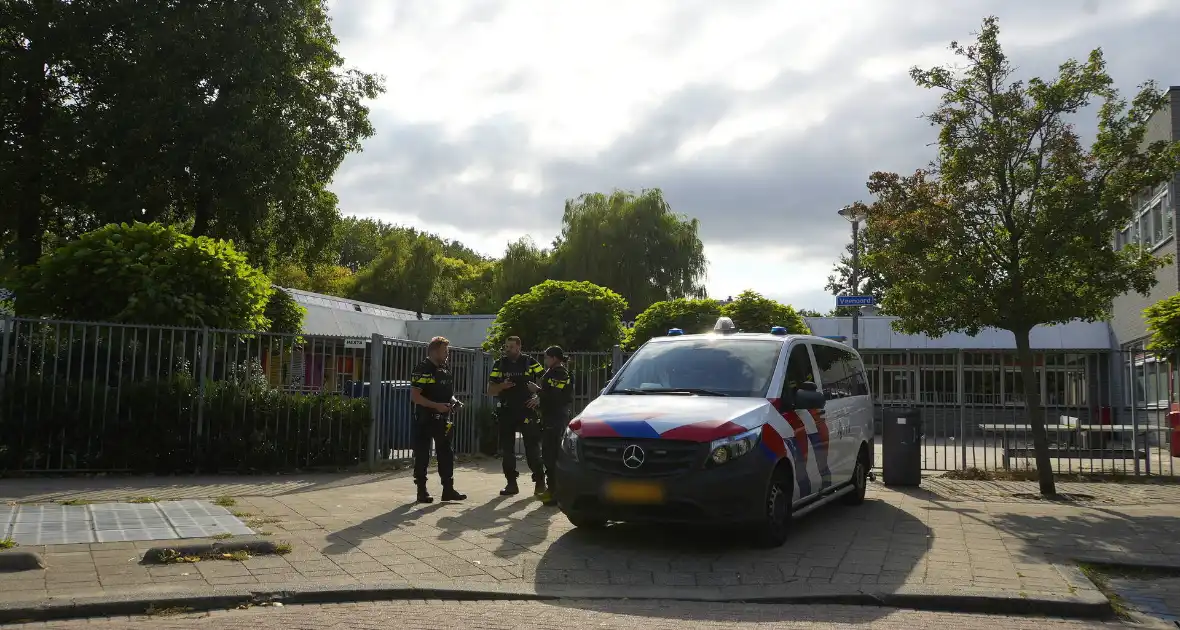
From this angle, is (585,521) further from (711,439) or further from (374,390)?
(374,390)

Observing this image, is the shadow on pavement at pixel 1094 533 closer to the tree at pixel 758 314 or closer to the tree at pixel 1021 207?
the tree at pixel 1021 207

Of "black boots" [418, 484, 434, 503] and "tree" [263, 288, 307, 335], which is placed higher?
"tree" [263, 288, 307, 335]

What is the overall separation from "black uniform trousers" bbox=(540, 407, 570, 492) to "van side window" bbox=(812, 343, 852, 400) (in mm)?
2779

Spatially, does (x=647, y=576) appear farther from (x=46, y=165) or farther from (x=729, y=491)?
(x=46, y=165)

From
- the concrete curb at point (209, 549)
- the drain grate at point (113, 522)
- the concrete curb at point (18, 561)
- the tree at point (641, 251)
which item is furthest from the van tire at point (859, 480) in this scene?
the tree at point (641, 251)

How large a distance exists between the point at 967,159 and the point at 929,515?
444 centimetres

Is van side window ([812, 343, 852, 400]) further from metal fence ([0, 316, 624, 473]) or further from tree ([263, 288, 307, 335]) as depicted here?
tree ([263, 288, 307, 335])

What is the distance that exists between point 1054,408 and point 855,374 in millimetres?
5002

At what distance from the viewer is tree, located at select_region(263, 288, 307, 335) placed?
19781 mm

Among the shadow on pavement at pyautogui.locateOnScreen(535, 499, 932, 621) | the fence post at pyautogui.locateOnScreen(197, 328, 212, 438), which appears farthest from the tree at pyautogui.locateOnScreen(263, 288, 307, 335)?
the shadow on pavement at pyautogui.locateOnScreen(535, 499, 932, 621)

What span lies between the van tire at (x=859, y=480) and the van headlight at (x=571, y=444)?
3.75m

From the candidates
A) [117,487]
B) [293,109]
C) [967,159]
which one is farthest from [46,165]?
[967,159]

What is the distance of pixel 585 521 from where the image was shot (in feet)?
26.5

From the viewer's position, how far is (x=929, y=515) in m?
9.82
